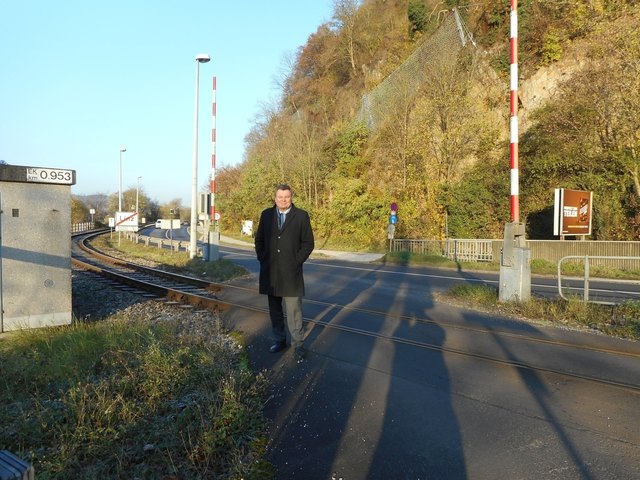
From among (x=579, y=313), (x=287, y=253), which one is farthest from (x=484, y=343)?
(x=287, y=253)

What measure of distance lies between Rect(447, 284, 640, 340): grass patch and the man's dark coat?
4726 millimetres

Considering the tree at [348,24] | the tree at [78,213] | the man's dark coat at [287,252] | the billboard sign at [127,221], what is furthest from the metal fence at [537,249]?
the tree at [78,213]

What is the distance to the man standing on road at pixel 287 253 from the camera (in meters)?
5.76

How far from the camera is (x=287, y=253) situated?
5.78 m

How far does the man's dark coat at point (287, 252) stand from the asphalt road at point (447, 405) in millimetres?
875

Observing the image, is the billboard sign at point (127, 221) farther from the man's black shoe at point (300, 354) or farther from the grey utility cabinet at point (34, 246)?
the man's black shoe at point (300, 354)

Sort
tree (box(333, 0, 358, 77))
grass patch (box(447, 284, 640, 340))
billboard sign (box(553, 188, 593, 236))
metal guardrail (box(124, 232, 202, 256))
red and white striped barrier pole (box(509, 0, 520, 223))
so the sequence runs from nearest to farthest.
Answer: grass patch (box(447, 284, 640, 340)), red and white striped barrier pole (box(509, 0, 520, 223)), billboard sign (box(553, 188, 593, 236)), metal guardrail (box(124, 232, 202, 256)), tree (box(333, 0, 358, 77))

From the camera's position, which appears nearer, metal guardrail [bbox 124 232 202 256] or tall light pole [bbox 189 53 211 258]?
tall light pole [bbox 189 53 211 258]

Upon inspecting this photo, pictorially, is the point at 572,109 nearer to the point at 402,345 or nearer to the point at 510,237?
the point at 510,237

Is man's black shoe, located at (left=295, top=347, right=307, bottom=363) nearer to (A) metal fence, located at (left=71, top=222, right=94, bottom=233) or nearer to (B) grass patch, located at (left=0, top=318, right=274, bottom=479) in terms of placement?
(B) grass patch, located at (left=0, top=318, right=274, bottom=479)

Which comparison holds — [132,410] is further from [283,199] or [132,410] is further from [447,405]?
[283,199]

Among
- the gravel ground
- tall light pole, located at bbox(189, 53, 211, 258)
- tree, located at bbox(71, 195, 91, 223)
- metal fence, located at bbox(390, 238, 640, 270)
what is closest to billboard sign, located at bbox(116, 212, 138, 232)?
tall light pole, located at bbox(189, 53, 211, 258)

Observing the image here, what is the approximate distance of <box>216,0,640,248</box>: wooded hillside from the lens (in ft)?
68.1

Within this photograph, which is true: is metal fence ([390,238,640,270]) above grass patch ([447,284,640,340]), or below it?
above
